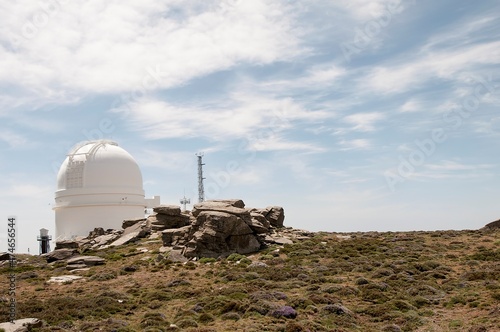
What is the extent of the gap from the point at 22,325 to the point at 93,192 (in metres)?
37.0

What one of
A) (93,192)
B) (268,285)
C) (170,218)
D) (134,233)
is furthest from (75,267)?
(93,192)

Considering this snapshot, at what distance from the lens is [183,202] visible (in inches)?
2714

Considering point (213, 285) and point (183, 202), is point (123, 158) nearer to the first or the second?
point (183, 202)

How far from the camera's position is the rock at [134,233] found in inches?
1686

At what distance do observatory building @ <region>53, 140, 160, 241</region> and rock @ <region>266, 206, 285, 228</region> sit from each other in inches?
764

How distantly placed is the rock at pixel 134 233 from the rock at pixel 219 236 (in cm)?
957

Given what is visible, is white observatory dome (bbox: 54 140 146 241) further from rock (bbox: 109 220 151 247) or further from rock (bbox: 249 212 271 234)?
rock (bbox: 249 212 271 234)

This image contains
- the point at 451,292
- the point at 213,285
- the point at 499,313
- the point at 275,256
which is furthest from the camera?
the point at 275,256

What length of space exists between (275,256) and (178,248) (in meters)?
7.39

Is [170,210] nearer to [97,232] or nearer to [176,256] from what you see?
[176,256]

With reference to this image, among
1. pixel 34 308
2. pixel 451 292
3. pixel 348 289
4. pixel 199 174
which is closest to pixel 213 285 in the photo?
pixel 348 289

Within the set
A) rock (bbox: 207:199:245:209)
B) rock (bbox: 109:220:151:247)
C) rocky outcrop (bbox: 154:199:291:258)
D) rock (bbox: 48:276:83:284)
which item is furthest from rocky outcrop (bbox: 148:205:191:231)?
rock (bbox: 48:276:83:284)

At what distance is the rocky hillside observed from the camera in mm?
19359

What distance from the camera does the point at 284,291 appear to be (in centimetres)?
2427
